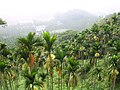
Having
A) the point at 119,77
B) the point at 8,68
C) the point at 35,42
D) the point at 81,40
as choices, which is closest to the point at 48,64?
the point at 35,42

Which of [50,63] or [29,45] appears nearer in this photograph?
[29,45]

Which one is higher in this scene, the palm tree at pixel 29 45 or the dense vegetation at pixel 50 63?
the palm tree at pixel 29 45

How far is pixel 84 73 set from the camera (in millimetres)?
98562

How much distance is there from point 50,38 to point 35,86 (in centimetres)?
841

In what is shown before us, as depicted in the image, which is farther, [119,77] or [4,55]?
[119,77]

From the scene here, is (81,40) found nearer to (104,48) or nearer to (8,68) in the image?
(104,48)

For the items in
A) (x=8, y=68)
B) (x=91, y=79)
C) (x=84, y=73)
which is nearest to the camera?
(x=8, y=68)

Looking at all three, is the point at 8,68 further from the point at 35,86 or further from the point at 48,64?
the point at 35,86

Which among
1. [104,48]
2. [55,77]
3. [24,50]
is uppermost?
[24,50]

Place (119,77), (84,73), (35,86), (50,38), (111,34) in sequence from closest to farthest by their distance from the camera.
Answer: (35,86)
(50,38)
(119,77)
(84,73)
(111,34)

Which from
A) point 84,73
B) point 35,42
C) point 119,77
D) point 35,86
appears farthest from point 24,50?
point 84,73

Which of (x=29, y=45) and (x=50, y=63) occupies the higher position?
(x=29, y=45)

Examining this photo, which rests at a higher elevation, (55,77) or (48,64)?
(48,64)

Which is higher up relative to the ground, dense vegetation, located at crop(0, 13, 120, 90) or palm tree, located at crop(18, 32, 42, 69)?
palm tree, located at crop(18, 32, 42, 69)
